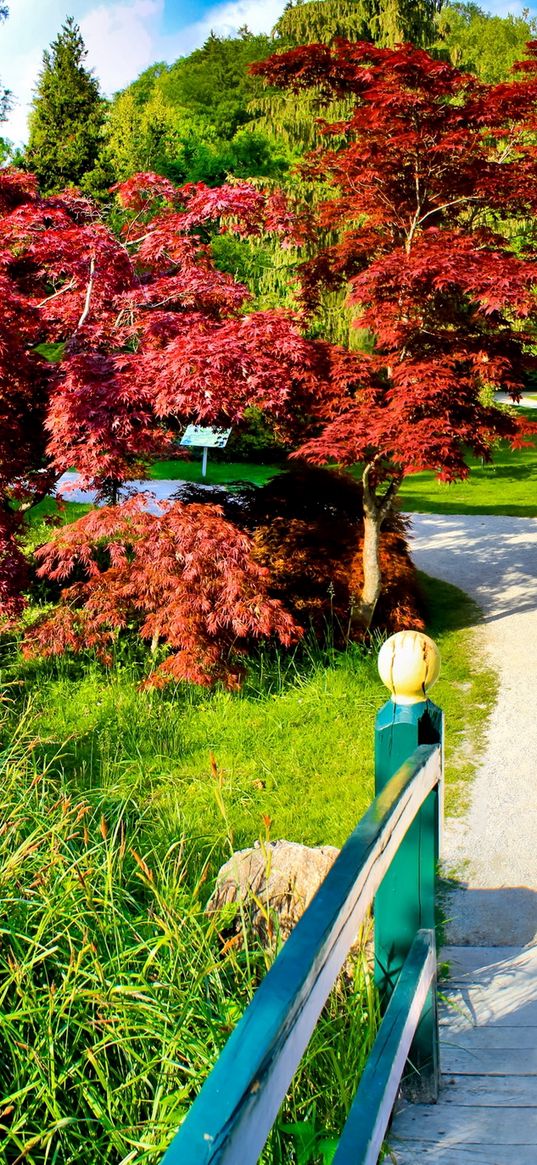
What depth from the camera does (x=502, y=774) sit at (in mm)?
5336

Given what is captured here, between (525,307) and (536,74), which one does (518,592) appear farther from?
(536,74)

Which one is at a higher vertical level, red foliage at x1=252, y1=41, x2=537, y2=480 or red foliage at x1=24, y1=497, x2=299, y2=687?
red foliage at x1=252, y1=41, x2=537, y2=480

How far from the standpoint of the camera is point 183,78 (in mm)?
36219

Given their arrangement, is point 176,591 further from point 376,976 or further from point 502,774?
point 376,976

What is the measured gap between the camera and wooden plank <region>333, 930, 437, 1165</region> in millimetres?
1353

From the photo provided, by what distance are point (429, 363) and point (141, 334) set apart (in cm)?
189

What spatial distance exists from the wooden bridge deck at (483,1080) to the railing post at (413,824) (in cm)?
15

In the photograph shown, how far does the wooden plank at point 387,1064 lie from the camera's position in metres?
1.35

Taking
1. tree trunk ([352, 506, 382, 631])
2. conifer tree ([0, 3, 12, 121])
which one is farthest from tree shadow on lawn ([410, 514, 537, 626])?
conifer tree ([0, 3, 12, 121])

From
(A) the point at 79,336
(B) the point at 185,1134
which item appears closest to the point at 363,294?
(A) the point at 79,336

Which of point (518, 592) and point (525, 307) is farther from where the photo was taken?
point (518, 592)

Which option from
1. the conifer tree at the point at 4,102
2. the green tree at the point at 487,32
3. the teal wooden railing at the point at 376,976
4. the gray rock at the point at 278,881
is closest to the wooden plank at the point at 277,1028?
the teal wooden railing at the point at 376,976

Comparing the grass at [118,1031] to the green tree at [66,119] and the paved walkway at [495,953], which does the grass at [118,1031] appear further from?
the green tree at [66,119]

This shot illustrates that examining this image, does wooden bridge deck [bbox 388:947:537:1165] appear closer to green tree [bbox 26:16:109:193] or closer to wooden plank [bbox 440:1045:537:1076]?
wooden plank [bbox 440:1045:537:1076]
